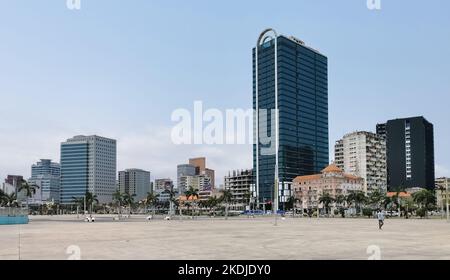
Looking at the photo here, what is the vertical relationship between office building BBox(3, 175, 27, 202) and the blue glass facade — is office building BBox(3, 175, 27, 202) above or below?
below

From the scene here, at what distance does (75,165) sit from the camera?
16888 cm

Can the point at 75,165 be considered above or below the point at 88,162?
below

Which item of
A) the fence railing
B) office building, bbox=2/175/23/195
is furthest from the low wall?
office building, bbox=2/175/23/195

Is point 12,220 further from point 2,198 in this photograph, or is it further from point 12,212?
point 2,198

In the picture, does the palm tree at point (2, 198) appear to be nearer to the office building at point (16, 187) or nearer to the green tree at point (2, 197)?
the green tree at point (2, 197)

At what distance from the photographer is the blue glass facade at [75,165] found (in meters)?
153

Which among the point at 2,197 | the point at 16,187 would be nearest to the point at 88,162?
the point at 2,197

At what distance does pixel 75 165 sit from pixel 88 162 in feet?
20.1

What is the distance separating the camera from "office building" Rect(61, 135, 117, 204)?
149625mm

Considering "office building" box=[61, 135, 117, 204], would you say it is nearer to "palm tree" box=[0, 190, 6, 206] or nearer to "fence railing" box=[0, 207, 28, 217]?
"palm tree" box=[0, 190, 6, 206]

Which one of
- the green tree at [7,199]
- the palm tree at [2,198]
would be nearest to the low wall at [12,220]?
the green tree at [7,199]
